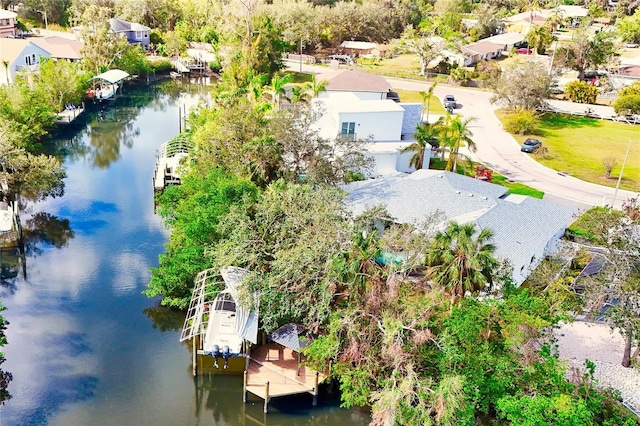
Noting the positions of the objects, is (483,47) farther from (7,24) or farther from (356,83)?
(7,24)

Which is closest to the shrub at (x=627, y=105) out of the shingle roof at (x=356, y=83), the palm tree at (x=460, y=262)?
the shingle roof at (x=356, y=83)

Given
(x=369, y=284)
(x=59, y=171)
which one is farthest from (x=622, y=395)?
(x=59, y=171)

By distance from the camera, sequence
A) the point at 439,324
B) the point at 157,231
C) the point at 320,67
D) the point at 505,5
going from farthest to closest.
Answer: the point at 505,5, the point at 320,67, the point at 157,231, the point at 439,324

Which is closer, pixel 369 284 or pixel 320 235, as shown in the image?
pixel 369 284

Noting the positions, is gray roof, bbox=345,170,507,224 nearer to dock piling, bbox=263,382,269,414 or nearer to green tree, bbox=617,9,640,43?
dock piling, bbox=263,382,269,414

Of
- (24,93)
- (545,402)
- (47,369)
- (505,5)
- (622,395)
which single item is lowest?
(47,369)

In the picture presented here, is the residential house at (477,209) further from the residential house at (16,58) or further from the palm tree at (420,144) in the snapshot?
the residential house at (16,58)

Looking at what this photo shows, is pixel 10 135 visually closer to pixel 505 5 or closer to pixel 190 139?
pixel 190 139
